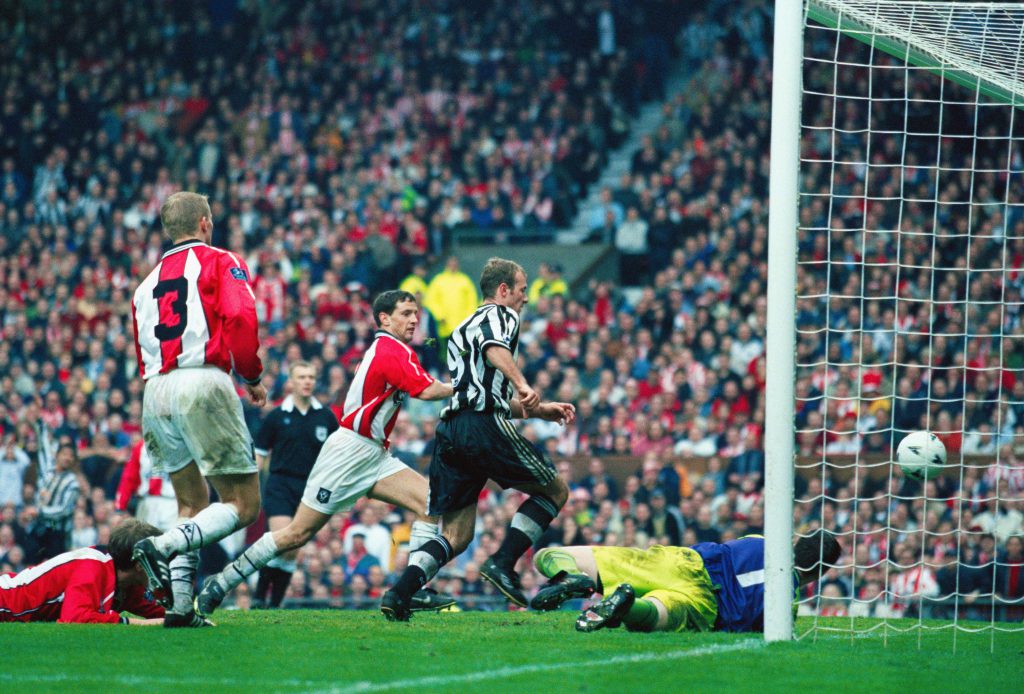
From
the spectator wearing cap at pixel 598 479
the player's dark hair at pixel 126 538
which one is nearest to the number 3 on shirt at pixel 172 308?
the player's dark hair at pixel 126 538

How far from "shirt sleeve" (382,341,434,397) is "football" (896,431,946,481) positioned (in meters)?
2.92

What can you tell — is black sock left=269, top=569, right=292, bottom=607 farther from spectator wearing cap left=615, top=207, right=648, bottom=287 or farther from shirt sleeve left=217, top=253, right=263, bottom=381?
spectator wearing cap left=615, top=207, right=648, bottom=287

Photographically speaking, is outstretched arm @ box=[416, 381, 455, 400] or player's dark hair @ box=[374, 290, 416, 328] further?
player's dark hair @ box=[374, 290, 416, 328]

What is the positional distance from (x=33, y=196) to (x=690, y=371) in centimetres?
1239

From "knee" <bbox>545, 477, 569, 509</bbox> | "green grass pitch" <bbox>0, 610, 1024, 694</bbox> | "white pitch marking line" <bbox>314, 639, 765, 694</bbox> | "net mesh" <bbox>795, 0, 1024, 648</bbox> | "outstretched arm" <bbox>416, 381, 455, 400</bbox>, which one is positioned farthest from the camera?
"outstretched arm" <bbox>416, 381, 455, 400</bbox>

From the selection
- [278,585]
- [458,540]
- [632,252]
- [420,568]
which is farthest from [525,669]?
[632,252]

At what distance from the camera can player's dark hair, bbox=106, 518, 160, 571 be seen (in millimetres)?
7988

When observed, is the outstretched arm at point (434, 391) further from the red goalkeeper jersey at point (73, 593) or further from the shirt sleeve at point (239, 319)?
the red goalkeeper jersey at point (73, 593)

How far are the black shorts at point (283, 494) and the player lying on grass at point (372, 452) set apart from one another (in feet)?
7.95

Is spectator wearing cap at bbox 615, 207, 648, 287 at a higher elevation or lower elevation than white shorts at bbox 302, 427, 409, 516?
higher

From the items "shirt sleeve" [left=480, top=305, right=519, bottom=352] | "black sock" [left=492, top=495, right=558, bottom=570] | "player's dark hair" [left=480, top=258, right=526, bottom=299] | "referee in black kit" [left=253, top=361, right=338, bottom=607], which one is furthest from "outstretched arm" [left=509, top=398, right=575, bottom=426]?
"referee in black kit" [left=253, top=361, right=338, bottom=607]

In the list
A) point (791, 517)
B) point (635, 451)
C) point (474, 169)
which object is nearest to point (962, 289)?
point (635, 451)

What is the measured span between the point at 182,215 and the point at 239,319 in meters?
0.69

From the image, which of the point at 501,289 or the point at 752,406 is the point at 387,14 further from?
the point at 501,289
